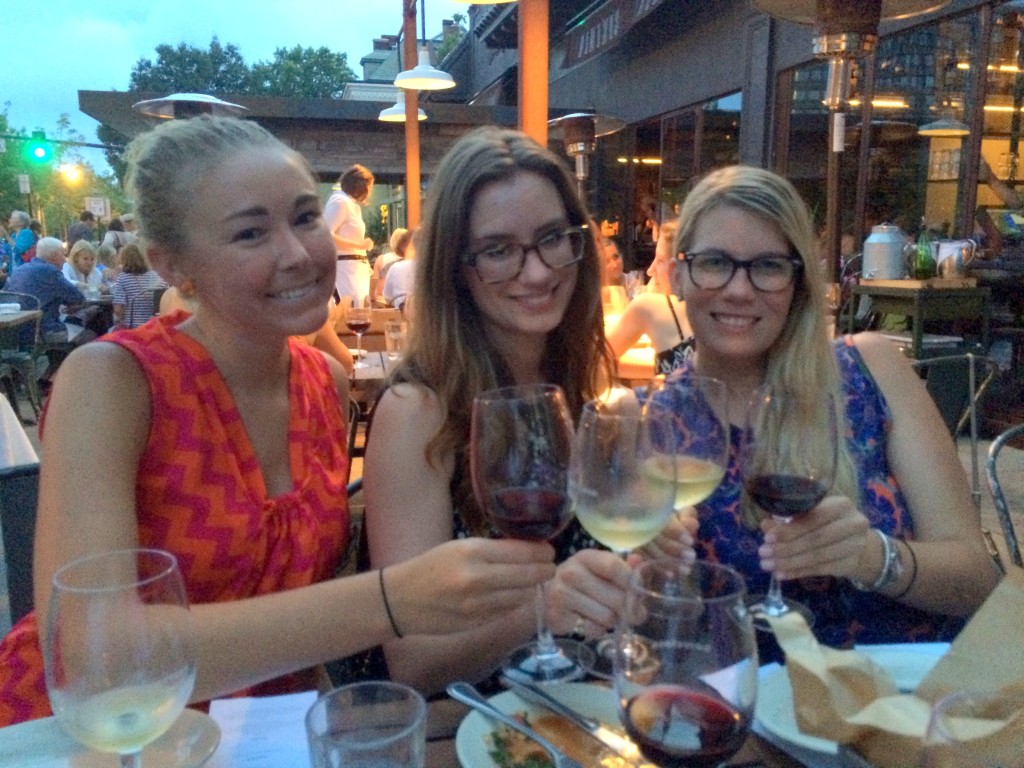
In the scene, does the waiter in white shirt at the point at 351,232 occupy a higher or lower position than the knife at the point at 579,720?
higher

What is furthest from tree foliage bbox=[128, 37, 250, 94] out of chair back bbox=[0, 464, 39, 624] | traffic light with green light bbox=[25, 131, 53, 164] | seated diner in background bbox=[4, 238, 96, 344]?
chair back bbox=[0, 464, 39, 624]

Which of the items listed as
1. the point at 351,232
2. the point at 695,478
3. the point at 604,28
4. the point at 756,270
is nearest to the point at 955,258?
the point at 756,270

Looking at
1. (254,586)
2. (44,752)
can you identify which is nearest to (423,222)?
(254,586)

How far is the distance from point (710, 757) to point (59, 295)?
8931 millimetres

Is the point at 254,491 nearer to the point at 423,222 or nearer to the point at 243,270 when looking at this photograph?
the point at 243,270

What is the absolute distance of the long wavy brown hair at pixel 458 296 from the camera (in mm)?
1574

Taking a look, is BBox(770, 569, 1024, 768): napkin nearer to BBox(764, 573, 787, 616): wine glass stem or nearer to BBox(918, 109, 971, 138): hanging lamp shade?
BBox(764, 573, 787, 616): wine glass stem

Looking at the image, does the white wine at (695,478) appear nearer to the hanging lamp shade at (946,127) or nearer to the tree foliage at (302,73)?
the hanging lamp shade at (946,127)

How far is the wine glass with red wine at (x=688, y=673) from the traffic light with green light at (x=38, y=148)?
23003mm

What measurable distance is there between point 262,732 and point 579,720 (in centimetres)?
40

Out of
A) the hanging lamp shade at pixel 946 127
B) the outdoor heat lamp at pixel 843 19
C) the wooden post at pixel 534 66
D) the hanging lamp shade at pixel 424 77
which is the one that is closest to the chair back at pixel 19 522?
the outdoor heat lamp at pixel 843 19

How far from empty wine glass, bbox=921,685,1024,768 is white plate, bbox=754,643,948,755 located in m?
0.25

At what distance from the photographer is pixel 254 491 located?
1446mm

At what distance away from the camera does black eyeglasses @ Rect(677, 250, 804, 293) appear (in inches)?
70.5
